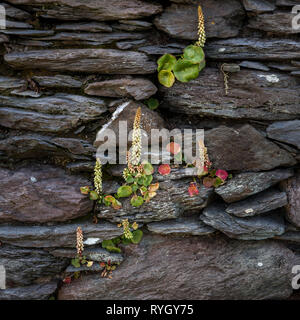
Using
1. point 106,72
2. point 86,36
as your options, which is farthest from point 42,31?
point 106,72

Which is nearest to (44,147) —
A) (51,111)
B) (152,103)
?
(51,111)

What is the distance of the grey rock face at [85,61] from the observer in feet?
10.4

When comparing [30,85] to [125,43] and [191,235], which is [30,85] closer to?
[125,43]

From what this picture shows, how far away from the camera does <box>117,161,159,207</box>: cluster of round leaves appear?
3510 mm

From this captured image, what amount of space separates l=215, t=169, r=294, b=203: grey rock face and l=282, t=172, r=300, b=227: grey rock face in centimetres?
10

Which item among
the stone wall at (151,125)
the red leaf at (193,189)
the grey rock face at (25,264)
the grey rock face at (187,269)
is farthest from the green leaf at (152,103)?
the grey rock face at (25,264)

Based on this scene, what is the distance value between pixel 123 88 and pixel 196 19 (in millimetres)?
1000

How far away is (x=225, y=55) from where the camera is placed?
329cm

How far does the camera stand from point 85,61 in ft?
10.5

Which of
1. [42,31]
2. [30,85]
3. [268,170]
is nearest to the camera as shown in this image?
[42,31]

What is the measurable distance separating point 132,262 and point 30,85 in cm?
228

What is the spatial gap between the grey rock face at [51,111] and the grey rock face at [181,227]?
1431 mm

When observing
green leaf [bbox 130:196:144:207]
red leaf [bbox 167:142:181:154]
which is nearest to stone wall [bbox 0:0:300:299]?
green leaf [bbox 130:196:144:207]

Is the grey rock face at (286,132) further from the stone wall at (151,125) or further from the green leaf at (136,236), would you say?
the green leaf at (136,236)
